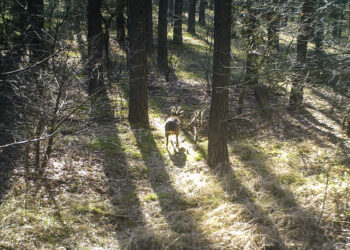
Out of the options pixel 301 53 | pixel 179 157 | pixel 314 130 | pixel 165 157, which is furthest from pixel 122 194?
pixel 301 53

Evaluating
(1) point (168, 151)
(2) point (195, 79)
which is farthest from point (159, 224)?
(2) point (195, 79)

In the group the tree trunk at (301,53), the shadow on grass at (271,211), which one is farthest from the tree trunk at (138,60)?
the tree trunk at (301,53)

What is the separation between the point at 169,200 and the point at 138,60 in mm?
4840

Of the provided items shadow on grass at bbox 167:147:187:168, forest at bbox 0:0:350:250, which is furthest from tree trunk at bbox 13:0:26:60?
shadow on grass at bbox 167:147:187:168

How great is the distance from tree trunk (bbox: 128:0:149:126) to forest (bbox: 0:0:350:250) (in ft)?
0.11

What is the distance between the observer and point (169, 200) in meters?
6.32

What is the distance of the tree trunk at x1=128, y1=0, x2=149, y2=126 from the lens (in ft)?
29.7

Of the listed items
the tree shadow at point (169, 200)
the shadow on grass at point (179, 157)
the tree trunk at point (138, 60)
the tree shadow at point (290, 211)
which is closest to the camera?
the tree shadow at point (169, 200)

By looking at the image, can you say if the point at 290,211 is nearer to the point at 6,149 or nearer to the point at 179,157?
the point at 179,157

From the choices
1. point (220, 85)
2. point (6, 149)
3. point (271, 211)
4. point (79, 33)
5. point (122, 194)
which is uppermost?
point (79, 33)

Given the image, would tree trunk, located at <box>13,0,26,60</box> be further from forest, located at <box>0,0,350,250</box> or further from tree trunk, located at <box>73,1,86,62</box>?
tree trunk, located at <box>73,1,86,62</box>

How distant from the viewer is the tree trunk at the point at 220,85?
680 centimetres

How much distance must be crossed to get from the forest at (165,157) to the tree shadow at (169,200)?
0.09ft

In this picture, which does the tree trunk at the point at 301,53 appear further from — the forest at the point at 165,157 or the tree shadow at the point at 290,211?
the tree shadow at the point at 290,211
